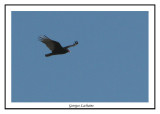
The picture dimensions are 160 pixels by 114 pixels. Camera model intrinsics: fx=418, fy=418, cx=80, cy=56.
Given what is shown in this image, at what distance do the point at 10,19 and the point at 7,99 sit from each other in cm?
217
